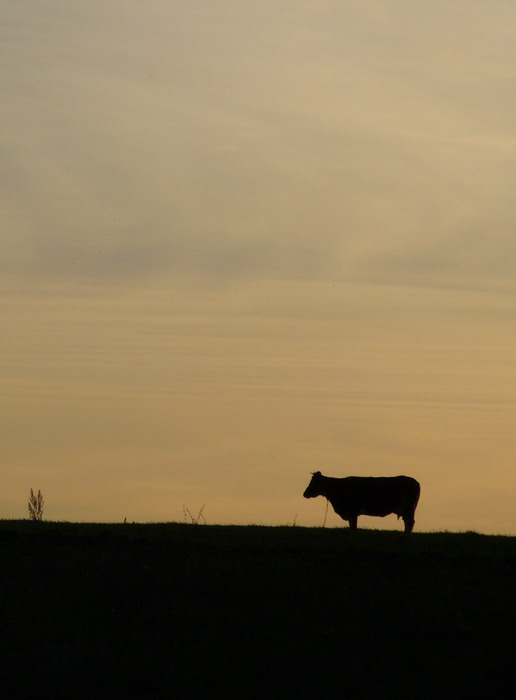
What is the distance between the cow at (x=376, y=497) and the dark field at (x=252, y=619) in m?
7.99

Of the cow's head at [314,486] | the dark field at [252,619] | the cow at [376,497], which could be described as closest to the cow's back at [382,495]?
the cow at [376,497]

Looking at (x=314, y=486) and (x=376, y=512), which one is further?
(x=314, y=486)

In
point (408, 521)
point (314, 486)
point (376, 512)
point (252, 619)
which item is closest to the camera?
point (252, 619)

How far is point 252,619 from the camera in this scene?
20.8m

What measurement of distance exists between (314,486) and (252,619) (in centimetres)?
1662

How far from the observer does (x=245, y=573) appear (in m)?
23.1

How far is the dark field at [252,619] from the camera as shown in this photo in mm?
18203

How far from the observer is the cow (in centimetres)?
3506

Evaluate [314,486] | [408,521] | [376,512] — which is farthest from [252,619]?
[314,486]

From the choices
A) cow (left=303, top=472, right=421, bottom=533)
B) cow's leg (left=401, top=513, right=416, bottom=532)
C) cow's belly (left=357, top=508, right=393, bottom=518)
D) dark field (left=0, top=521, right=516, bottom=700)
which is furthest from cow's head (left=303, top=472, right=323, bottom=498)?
dark field (left=0, top=521, right=516, bottom=700)

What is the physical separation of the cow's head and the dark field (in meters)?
9.90

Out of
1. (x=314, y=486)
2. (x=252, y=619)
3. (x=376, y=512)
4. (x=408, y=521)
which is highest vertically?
(x=314, y=486)

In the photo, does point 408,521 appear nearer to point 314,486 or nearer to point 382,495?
point 382,495

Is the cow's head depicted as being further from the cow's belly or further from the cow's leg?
the cow's leg
